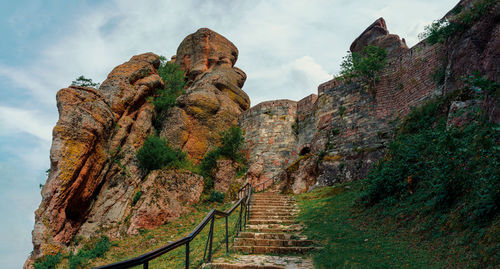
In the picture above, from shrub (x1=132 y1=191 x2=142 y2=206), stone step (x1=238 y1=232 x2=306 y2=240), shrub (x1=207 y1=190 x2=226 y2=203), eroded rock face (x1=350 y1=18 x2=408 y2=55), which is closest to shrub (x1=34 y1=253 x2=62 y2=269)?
shrub (x1=132 y1=191 x2=142 y2=206)

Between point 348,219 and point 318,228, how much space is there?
79 cm

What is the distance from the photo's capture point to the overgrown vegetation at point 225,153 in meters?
18.3

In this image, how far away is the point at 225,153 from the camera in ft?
62.1

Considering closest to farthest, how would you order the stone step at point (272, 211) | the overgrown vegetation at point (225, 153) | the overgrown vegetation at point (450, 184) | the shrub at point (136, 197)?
1. the overgrown vegetation at point (450, 184)
2. the stone step at point (272, 211)
3. the shrub at point (136, 197)
4. the overgrown vegetation at point (225, 153)

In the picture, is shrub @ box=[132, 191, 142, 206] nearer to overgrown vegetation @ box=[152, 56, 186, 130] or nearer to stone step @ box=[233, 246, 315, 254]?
overgrown vegetation @ box=[152, 56, 186, 130]

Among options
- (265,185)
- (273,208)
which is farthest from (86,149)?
(273,208)

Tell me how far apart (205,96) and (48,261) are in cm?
1344

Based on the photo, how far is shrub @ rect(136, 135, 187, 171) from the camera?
16656 millimetres

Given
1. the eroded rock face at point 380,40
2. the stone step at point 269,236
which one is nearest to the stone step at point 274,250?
the stone step at point 269,236

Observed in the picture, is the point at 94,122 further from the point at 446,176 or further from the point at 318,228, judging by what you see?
the point at 446,176

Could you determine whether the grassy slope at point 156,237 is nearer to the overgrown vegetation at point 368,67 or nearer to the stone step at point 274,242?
the stone step at point 274,242

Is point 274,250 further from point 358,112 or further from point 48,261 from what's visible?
point 358,112

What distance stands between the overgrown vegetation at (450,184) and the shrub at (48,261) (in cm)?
1147

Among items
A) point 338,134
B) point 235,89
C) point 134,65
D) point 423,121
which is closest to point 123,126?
point 134,65
